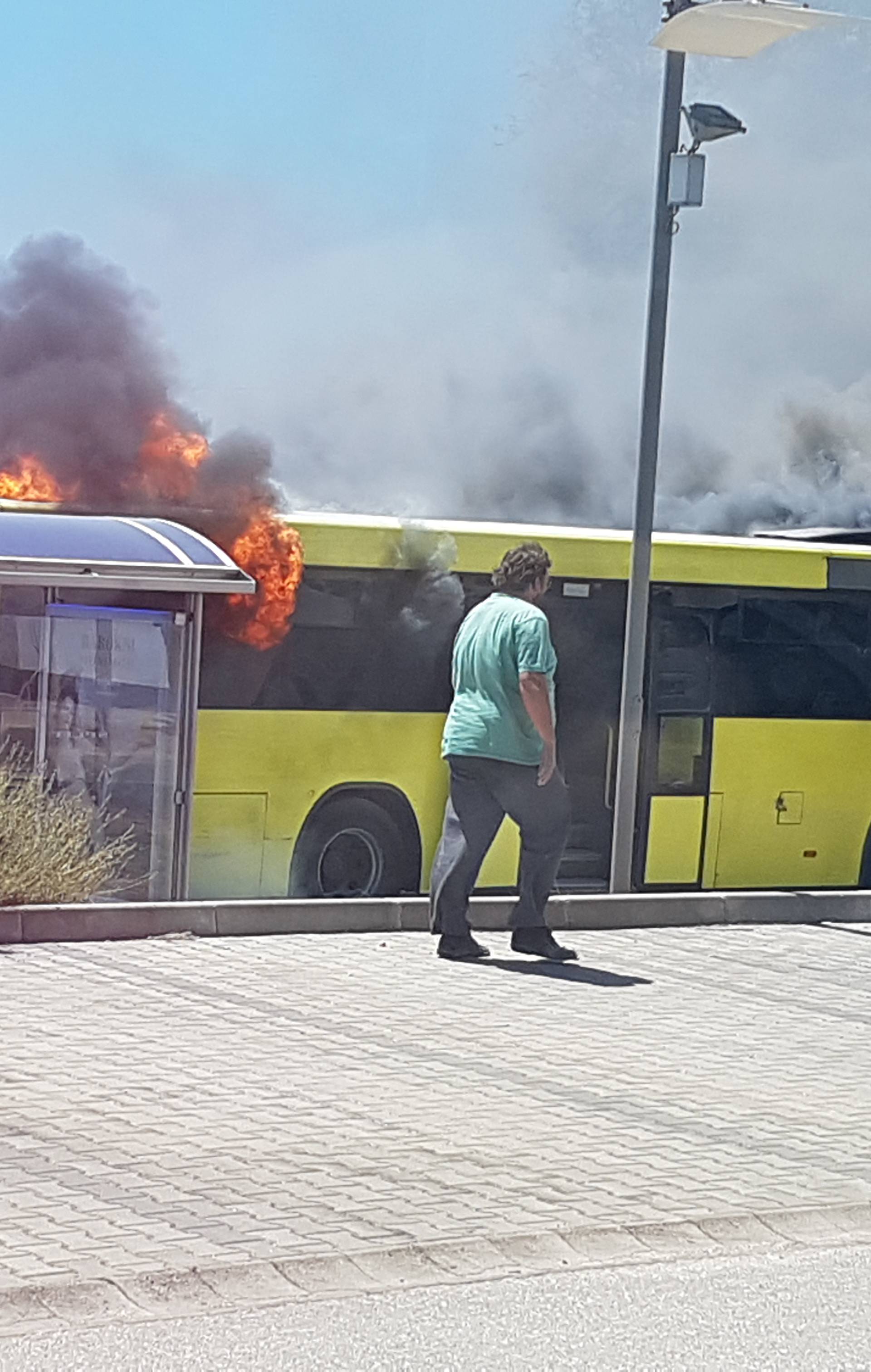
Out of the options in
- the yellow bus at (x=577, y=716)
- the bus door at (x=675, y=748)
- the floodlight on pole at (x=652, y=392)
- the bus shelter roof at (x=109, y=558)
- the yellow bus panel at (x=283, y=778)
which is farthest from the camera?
the bus door at (x=675, y=748)

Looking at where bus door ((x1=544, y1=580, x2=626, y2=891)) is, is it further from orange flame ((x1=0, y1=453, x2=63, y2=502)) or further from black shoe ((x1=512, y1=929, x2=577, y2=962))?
black shoe ((x1=512, y1=929, x2=577, y2=962))

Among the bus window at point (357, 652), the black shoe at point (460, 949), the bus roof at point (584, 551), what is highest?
the bus roof at point (584, 551)

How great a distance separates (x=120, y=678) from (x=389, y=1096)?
4953 mm

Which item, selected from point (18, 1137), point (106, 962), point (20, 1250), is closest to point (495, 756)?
point (106, 962)

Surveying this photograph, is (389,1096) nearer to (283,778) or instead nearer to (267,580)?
(283,778)

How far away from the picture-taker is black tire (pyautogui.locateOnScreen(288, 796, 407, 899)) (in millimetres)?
13578

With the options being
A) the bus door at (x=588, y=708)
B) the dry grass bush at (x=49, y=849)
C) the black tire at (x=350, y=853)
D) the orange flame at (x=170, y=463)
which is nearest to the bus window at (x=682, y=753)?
the bus door at (x=588, y=708)

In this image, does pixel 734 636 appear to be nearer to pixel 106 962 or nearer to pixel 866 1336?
pixel 106 962

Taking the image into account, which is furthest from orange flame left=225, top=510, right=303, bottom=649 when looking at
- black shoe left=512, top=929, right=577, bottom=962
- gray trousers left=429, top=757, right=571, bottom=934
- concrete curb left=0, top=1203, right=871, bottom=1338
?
concrete curb left=0, top=1203, right=871, bottom=1338

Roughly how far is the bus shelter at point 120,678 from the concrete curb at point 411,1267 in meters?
5.68

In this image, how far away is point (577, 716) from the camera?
14.7 meters

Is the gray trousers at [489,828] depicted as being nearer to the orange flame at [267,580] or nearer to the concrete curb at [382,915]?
the concrete curb at [382,915]

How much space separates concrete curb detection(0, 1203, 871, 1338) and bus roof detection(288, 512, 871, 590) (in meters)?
8.33

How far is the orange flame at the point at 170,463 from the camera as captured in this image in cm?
1409
